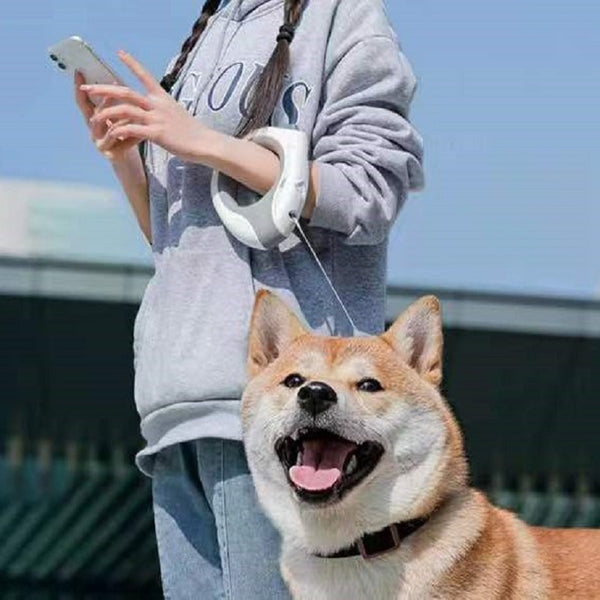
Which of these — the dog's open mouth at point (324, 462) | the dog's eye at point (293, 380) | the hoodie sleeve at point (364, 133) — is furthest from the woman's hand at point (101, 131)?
the dog's open mouth at point (324, 462)

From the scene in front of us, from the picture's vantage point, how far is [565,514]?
20.0m

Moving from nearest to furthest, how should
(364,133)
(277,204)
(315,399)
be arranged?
(315,399) < (277,204) < (364,133)

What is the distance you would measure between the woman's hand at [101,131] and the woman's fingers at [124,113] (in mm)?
34

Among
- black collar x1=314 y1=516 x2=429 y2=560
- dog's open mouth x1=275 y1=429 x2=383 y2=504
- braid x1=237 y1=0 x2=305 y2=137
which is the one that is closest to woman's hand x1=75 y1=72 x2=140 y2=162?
braid x1=237 y1=0 x2=305 y2=137

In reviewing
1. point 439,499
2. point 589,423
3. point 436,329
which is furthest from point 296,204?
point 589,423

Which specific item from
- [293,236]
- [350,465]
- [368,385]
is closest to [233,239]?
[293,236]

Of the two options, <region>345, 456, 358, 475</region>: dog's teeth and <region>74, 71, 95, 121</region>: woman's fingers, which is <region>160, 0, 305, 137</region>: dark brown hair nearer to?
<region>74, 71, 95, 121</region>: woman's fingers

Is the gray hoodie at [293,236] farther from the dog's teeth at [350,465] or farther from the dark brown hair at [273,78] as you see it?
the dog's teeth at [350,465]

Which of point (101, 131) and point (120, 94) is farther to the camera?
point (101, 131)

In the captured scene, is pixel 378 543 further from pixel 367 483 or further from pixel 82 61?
pixel 82 61

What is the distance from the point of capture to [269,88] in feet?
10.8

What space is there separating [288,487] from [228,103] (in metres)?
0.81

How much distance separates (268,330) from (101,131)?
0.56 meters

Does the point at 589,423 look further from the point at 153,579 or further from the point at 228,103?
the point at 228,103
